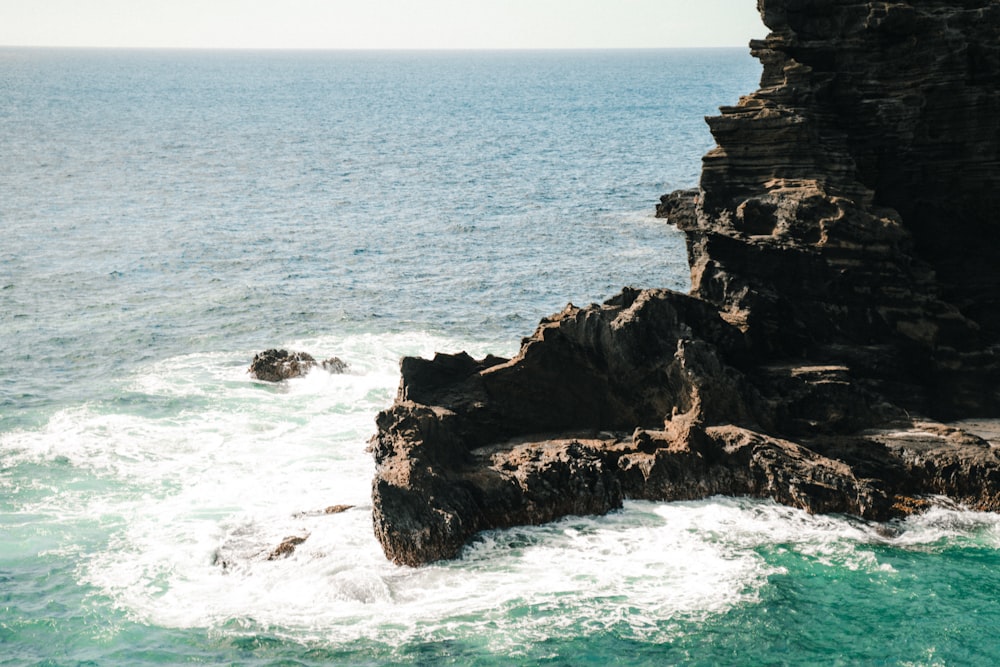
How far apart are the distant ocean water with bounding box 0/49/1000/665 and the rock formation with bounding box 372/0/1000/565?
1.32 meters

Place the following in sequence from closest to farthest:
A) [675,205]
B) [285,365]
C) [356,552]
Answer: [356,552]
[285,365]
[675,205]

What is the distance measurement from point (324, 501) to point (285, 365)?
1346 cm

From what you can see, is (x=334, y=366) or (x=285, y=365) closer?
(x=285, y=365)

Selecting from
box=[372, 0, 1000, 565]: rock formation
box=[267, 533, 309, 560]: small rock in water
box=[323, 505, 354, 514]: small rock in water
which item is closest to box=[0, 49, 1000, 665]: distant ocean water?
box=[267, 533, 309, 560]: small rock in water

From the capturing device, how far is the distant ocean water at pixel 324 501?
1033 inches

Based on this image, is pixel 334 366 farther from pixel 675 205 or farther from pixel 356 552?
pixel 675 205

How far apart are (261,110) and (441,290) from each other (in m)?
141

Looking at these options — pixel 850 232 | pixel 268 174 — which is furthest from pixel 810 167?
pixel 268 174

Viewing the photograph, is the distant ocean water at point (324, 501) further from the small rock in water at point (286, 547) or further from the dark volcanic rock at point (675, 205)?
the dark volcanic rock at point (675, 205)

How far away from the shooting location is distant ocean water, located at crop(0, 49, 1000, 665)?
2625cm

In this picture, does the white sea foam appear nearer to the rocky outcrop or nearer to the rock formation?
the rock formation

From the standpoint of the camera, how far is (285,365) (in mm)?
45688

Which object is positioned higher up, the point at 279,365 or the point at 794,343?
the point at 794,343

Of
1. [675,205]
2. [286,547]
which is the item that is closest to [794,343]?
[286,547]
